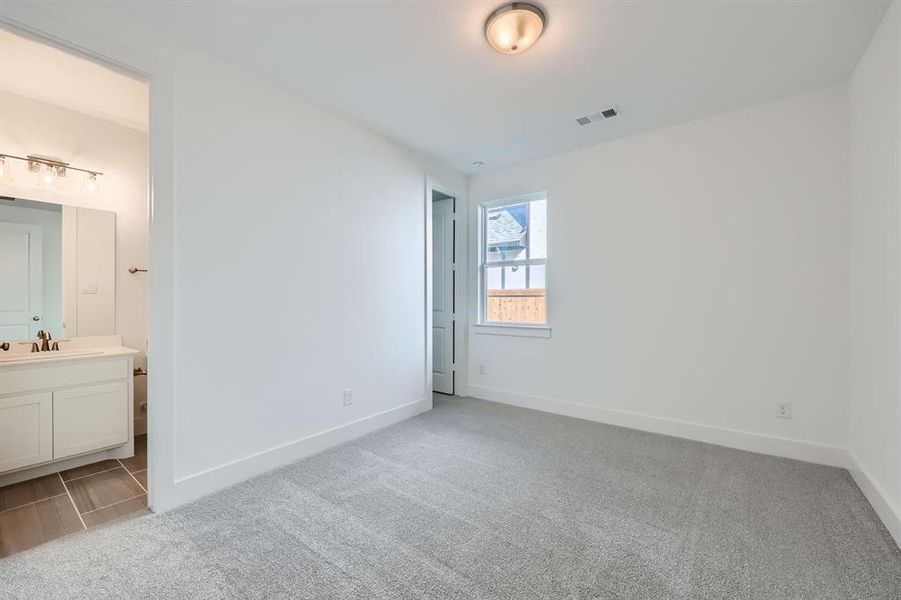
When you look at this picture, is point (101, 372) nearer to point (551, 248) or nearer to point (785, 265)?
point (551, 248)

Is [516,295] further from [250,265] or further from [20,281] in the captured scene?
[20,281]

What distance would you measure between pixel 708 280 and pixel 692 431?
122 cm

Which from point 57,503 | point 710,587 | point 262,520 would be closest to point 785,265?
point 710,587

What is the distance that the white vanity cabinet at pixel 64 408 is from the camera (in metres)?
2.28

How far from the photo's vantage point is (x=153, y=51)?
79.2 inches

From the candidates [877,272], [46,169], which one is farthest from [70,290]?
[877,272]

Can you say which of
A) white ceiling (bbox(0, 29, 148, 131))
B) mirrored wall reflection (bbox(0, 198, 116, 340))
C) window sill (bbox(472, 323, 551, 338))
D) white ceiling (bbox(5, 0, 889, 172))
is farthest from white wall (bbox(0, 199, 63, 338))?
window sill (bbox(472, 323, 551, 338))

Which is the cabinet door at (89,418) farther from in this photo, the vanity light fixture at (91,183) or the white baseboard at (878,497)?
the white baseboard at (878,497)

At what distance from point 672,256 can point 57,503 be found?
14.6 feet

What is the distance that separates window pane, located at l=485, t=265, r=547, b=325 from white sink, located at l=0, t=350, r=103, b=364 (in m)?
3.42

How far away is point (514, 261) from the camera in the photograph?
13.6ft

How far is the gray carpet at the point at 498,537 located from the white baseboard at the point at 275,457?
85mm

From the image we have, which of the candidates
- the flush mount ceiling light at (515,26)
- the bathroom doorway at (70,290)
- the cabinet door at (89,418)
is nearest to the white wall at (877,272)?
the flush mount ceiling light at (515,26)

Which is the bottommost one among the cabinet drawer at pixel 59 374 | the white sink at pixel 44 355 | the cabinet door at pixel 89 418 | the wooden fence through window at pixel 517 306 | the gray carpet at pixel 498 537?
the gray carpet at pixel 498 537
